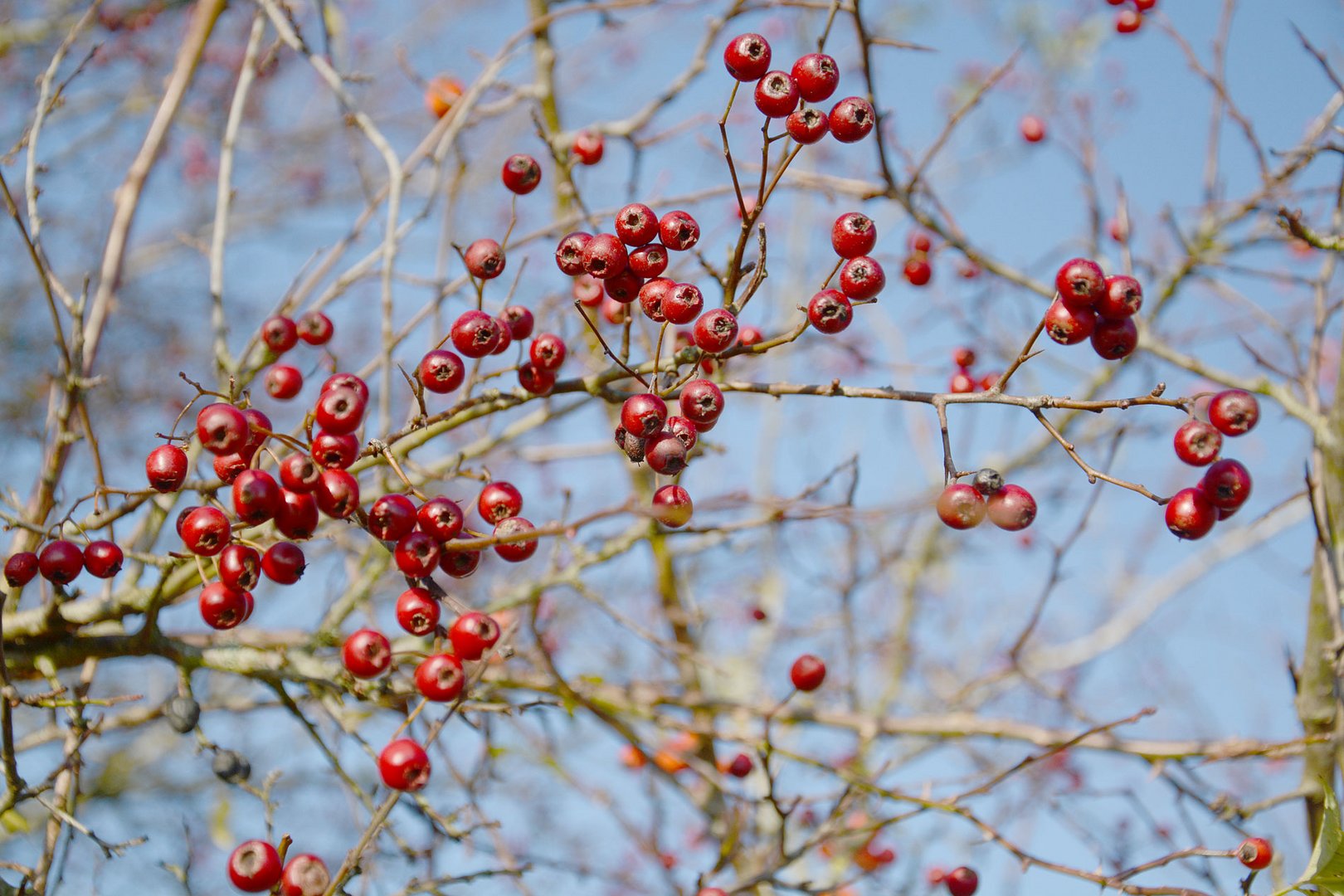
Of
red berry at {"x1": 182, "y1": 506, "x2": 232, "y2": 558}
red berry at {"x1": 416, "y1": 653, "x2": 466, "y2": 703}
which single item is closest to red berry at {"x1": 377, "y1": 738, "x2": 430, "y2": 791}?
red berry at {"x1": 416, "y1": 653, "x2": 466, "y2": 703}

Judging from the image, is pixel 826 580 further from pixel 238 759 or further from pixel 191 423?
pixel 191 423

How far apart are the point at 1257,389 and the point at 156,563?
11.2 feet

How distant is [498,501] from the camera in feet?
6.57

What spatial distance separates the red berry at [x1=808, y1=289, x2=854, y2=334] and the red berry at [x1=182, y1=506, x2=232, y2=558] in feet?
3.85

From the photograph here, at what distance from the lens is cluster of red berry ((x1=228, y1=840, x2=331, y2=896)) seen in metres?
1.99

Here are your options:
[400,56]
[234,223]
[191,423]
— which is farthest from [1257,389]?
[234,223]

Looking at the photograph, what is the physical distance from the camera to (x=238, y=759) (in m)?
2.53

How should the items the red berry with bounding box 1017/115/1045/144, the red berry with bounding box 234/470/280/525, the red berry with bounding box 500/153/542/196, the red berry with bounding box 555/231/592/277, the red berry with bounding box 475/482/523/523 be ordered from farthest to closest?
the red berry with bounding box 1017/115/1045/144 → the red berry with bounding box 500/153/542/196 → the red berry with bounding box 475/482/523/523 → the red berry with bounding box 555/231/592/277 → the red berry with bounding box 234/470/280/525

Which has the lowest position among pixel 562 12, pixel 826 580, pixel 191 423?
pixel 826 580

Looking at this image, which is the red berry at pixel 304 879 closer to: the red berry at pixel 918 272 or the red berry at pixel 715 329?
the red berry at pixel 715 329

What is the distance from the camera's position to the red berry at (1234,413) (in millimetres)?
1724

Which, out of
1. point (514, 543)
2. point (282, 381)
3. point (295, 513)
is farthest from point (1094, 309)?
point (282, 381)

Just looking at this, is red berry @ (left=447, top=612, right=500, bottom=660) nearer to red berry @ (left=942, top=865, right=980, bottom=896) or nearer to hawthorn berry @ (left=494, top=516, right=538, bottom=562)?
hawthorn berry @ (left=494, top=516, right=538, bottom=562)

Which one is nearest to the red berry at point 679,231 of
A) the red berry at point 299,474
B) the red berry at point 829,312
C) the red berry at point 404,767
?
the red berry at point 829,312
